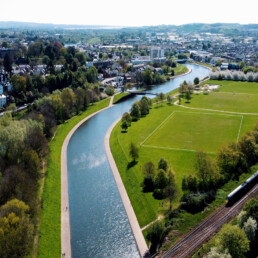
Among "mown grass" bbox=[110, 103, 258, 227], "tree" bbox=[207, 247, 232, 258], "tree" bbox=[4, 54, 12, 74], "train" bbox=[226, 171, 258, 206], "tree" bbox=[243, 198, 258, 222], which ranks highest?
"tree" bbox=[4, 54, 12, 74]

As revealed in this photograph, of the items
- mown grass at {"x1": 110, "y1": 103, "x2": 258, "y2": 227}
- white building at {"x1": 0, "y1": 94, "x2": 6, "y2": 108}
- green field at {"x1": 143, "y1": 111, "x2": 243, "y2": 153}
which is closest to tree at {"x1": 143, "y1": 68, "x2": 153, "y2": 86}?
mown grass at {"x1": 110, "y1": 103, "x2": 258, "y2": 227}

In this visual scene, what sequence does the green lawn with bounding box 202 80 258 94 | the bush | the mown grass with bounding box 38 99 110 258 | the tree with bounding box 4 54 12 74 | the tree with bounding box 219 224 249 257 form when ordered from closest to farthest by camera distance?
the tree with bounding box 219 224 249 257, the mown grass with bounding box 38 99 110 258, the bush, the green lawn with bounding box 202 80 258 94, the tree with bounding box 4 54 12 74

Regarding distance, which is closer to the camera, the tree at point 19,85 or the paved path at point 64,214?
the paved path at point 64,214

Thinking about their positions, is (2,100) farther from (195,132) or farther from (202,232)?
(202,232)

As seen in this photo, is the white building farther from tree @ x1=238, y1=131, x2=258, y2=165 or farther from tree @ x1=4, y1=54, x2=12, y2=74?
tree @ x1=238, y1=131, x2=258, y2=165

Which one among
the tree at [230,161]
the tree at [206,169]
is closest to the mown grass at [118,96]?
the tree at [230,161]

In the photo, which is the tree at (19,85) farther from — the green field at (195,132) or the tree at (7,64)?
the green field at (195,132)

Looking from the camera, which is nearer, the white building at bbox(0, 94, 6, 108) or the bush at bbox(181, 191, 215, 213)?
the bush at bbox(181, 191, 215, 213)

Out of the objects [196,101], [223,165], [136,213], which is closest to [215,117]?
[196,101]

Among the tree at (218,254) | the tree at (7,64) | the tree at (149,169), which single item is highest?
the tree at (7,64)
